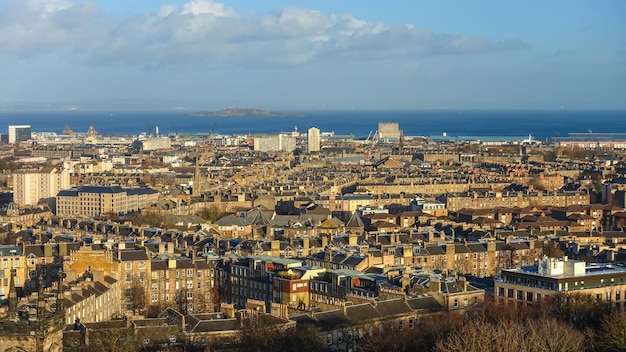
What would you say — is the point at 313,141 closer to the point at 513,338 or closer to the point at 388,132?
the point at 388,132

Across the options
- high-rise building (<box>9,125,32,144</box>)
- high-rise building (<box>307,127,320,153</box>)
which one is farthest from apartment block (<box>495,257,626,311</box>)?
high-rise building (<box>9,125,32,144</box>)

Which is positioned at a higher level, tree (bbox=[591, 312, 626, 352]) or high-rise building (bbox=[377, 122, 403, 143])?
high-rise building (bbox=[377, 122, 403, 143])

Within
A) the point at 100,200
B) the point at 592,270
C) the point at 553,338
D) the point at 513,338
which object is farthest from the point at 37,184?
the point at 513,338

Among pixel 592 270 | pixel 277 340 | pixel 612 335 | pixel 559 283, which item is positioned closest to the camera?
pixel 277 340

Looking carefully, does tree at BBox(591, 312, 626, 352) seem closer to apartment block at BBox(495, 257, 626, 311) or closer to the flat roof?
apartment block at BBox(495, 257, 626, 311)

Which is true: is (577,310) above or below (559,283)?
below

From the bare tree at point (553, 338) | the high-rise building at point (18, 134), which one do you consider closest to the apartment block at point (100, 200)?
the bare tree at point (553, 338)

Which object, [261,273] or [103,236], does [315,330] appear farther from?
[103,236]

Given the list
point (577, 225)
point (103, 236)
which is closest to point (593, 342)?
point (103, 236)
